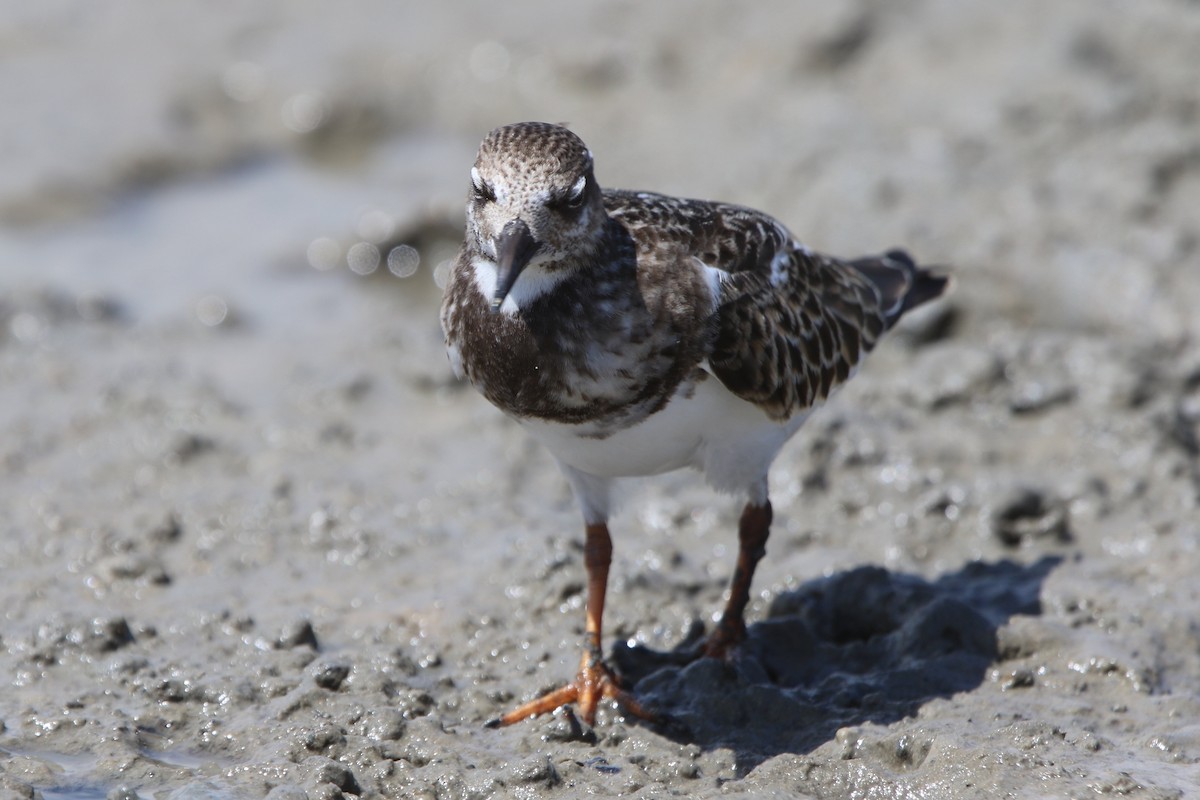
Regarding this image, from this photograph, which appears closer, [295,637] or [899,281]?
[295,637]

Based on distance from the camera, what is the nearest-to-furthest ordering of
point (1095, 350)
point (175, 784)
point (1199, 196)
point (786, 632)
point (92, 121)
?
1. point (175, 784)
2. point (786, 632)
3. point (1095, 350)
4. point (1199, 196)
5. point (92, 121)

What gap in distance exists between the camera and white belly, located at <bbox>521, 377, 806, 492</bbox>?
5051 mm

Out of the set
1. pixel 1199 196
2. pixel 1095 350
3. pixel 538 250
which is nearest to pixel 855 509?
pixel 1095 350

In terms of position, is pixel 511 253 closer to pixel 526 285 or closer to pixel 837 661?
pixel 526 285

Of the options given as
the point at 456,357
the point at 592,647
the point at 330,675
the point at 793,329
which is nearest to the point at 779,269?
the point at 793,329

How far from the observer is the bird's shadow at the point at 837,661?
5227mm

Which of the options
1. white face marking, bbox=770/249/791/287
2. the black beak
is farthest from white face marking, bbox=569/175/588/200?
white face marking, bbox=770/249/791/287

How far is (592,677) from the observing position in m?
5.46

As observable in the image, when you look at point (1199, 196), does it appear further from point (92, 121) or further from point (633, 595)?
point (92, 121)

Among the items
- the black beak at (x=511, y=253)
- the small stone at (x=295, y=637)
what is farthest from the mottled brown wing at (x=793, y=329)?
the small stone at (x=295, y=637)

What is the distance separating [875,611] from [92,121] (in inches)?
301

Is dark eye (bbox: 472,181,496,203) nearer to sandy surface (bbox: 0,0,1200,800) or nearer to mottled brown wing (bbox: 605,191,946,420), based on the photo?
mottled brown wing (bbox: 605,191,946,420)

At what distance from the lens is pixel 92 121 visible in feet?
35.5

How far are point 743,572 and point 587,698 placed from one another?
34.1 inches
